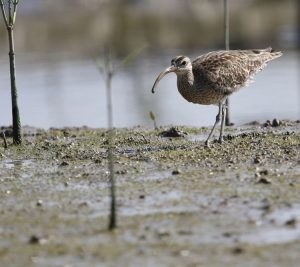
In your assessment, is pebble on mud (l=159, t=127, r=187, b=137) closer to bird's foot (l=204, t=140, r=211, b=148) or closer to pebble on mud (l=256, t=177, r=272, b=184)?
bird's foot (l=204, t=140, r=211, b=148)

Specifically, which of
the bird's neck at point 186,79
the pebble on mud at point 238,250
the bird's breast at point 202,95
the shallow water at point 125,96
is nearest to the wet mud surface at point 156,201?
the pebble on mud at point 238,250

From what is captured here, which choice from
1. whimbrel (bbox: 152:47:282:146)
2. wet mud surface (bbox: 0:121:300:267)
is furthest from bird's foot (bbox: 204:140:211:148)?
whimbrel (bbox: 152:47:282:146)

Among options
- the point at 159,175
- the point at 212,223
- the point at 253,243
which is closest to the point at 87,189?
the point at 159,175

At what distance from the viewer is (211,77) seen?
12906 mm

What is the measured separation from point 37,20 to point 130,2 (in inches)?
242

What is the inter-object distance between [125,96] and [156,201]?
12.2 metres

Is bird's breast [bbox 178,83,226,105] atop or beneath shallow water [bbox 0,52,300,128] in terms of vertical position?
atop

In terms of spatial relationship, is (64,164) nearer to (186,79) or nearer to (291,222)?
(186,79)

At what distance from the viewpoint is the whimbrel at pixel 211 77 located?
12.9m

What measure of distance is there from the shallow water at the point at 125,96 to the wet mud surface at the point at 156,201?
5.05m

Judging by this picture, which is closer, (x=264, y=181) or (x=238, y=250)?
(x=238, y=250)

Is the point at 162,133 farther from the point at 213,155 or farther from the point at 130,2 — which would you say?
the point at 130,2

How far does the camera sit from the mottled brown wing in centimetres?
1292

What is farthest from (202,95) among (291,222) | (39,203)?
(291,222)
